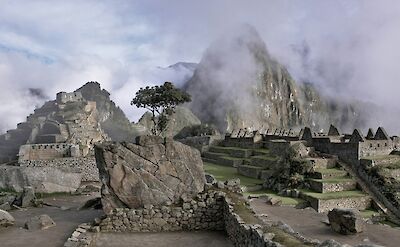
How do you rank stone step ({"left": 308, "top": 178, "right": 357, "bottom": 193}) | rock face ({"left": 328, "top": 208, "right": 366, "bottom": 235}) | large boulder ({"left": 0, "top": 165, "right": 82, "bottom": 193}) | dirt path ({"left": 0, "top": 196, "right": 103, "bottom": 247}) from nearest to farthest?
dirt path ({"left": 0, "top": 196, "right": 103, "bottom": 247}), rock face ({"left": 328, "top": 208, "right": 366, "bottom": 235}), large boulder ({"left": 0, "top": 165, "right": 82, "bottom": 193}), stone step ({"left": 308, "top": 178, "right": 357, "bottom": 193})

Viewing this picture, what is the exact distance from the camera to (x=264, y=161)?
38.8 m

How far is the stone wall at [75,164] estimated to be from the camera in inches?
1194

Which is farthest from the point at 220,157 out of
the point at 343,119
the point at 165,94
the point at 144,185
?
the point at 343,119

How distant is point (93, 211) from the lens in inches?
762

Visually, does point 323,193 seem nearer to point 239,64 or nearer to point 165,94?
point 165,94

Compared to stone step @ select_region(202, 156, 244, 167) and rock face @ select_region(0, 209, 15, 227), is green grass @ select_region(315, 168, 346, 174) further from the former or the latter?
rock face @ select_region(0, 209, 15, 227)

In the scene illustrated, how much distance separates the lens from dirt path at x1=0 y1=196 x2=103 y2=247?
1392cm

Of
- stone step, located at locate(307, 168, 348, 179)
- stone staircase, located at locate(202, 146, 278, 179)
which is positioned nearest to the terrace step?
stone staircase, located at locate(202, 146, 278, 179)

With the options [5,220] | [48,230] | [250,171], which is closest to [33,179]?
[5,220]

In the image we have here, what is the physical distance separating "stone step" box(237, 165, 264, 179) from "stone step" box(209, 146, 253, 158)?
5.55 m

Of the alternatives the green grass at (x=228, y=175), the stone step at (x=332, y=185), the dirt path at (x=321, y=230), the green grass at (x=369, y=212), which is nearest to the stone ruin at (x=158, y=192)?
the dirt path at (x=321, y=230)

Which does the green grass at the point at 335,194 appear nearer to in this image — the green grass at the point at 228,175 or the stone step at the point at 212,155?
the green grass at the point at 228,175

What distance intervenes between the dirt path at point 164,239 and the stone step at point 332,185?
17.0m

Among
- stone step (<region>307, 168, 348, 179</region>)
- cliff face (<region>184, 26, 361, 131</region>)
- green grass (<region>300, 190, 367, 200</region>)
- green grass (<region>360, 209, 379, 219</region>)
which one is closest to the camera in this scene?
green grass (<region>360, 209, 379, 219</region>)
